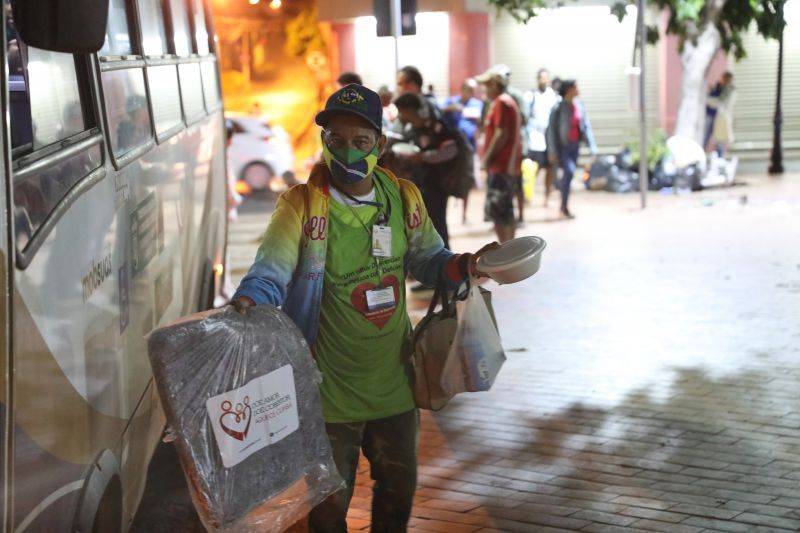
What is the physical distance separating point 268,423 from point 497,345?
3.79 ft

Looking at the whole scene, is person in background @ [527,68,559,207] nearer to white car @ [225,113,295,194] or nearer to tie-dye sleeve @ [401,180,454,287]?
white car @ [225,113,295,194]

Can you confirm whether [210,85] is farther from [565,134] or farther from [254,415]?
[565,134]

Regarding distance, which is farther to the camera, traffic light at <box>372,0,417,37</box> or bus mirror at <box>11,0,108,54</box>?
traffic light at <box>372,0,417,37</box>

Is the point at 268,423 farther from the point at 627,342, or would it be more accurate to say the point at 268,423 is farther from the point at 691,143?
the point at 691,143

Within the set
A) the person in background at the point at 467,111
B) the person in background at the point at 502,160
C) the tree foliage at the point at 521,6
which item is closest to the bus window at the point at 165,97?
the tree foliage at the point at 521,6

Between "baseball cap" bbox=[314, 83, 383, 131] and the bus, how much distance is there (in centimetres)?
82

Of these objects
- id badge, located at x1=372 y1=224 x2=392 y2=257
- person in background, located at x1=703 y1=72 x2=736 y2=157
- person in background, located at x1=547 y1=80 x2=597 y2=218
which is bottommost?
person in background, located at x1=703 y1=72 x2=736 y2=157

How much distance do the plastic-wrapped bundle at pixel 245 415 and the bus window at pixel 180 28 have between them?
12.3 ft

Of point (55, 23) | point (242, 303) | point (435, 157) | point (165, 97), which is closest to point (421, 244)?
Result: point (242, 303)

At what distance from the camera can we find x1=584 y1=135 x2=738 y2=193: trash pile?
20.9m

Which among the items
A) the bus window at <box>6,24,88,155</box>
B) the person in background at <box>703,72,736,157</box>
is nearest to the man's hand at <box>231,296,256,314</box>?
the bus window at <box>6,24,88,155</box>

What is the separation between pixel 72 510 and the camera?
11.6ft

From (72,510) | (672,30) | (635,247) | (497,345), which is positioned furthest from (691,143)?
(72,510)

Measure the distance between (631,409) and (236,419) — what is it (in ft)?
14.3
